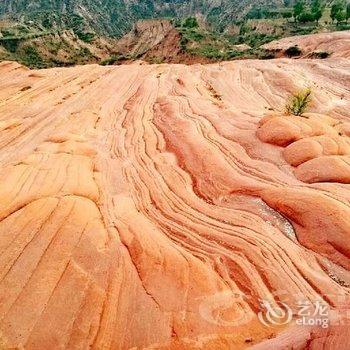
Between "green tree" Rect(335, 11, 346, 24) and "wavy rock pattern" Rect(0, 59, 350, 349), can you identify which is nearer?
"wavy rock pattern" Rect(0, 59, 350, 349)

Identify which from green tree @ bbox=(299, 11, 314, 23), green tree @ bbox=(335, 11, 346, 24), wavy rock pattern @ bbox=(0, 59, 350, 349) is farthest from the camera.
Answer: green tree @ bbox=(299, 11, 314, 23)

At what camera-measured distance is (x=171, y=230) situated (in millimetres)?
17234

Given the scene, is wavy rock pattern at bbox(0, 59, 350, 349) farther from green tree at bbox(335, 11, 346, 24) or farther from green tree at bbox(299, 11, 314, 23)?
green tree at bbox(299, 11, 314, 23)

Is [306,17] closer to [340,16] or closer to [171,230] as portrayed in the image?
[340,16]

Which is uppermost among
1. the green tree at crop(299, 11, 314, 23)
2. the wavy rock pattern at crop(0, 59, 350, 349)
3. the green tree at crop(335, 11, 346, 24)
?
the wavy rock pattern at crop(0, 59, 350, 349)

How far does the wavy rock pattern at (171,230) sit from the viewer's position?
42.3ft

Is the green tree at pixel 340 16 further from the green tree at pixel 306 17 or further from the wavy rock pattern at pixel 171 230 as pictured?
the wavy rock pattern at pixel 171 230

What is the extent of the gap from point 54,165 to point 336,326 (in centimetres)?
1587

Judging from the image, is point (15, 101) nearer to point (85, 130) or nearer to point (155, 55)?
point (85, 130)

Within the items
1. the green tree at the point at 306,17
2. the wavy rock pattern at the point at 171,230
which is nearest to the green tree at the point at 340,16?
the green tree at the point at 306,17

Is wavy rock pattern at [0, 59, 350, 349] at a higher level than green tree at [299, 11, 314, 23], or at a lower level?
higher

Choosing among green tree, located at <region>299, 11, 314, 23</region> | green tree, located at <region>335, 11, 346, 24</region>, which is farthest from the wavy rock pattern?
green tree, located at <region>299, 11, 314, 23</region>

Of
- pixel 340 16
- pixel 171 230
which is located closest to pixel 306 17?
pixel 340 16

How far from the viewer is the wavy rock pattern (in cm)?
1290
